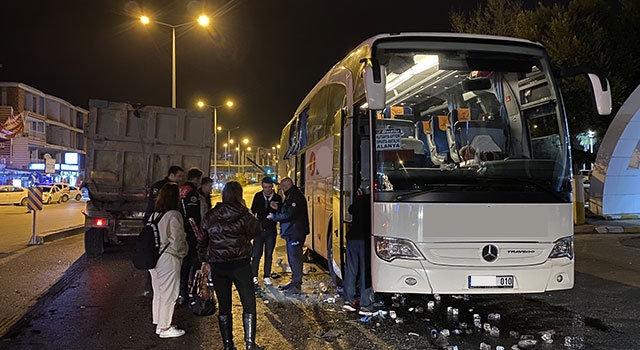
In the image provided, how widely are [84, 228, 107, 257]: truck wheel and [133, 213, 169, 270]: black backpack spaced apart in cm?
665

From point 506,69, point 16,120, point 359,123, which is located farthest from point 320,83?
point 16,120

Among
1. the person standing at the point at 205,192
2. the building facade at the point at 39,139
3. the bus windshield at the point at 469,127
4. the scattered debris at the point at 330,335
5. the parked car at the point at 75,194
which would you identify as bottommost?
the scattered debris at the point at 330,335

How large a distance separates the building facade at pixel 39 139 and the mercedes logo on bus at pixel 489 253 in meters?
44.4

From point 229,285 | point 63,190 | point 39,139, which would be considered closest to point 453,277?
point 229,285

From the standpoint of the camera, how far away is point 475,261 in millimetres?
5637

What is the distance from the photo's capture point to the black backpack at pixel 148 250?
17.9 ft

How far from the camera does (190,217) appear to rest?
6.88 metres

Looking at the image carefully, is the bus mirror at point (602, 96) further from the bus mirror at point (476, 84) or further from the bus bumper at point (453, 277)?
the bus bumper at point (453, 277)

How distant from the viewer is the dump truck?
11.1m

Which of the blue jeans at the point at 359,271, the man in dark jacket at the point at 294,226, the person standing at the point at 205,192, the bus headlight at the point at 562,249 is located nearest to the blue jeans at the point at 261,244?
the man in dark jacket at the point at 294,226

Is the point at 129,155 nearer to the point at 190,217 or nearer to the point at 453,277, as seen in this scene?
the point at 190,217

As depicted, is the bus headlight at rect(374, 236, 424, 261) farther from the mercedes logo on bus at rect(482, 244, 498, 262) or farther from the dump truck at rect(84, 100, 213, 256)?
the dump truck at rect(84, 100, 213, 256)

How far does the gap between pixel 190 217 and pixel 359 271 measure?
7.80ft

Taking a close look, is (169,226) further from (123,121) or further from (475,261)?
(123,121)
